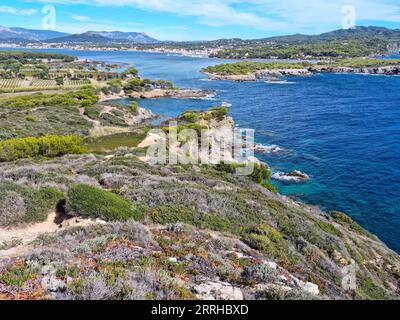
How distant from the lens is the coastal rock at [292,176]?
36747mm

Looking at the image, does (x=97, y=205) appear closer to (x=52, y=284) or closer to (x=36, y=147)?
(x=52, y=284)

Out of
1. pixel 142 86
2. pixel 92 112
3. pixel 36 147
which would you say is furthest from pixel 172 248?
pixel 142 86

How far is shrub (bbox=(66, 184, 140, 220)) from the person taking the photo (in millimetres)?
13367

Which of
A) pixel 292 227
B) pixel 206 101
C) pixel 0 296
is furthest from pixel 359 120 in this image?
pixel 0 296

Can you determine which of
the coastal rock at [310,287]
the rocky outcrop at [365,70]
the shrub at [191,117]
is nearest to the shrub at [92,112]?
the shrub at [191,117]

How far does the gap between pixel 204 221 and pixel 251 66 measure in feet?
481

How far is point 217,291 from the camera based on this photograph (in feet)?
26.1

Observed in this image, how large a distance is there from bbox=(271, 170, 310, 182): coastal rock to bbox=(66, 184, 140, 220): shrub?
25766mm

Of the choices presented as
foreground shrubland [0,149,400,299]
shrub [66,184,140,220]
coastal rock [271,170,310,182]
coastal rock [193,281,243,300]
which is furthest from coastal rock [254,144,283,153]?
coastal rock [193,281,243,300]

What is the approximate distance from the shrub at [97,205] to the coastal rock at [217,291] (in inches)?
238

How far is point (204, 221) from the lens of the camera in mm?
14414

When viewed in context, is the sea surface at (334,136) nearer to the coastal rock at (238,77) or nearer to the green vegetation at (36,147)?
the coastal rock at (238,77)

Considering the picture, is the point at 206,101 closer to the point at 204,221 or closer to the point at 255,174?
the point at 255,174

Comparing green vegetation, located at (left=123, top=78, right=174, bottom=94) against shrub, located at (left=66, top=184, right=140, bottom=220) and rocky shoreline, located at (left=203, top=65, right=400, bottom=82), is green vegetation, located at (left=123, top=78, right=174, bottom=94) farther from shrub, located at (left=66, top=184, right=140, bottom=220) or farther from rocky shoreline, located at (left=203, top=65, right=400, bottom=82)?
shrub, located at (left=66, top=184, right=140, bottom=220)
